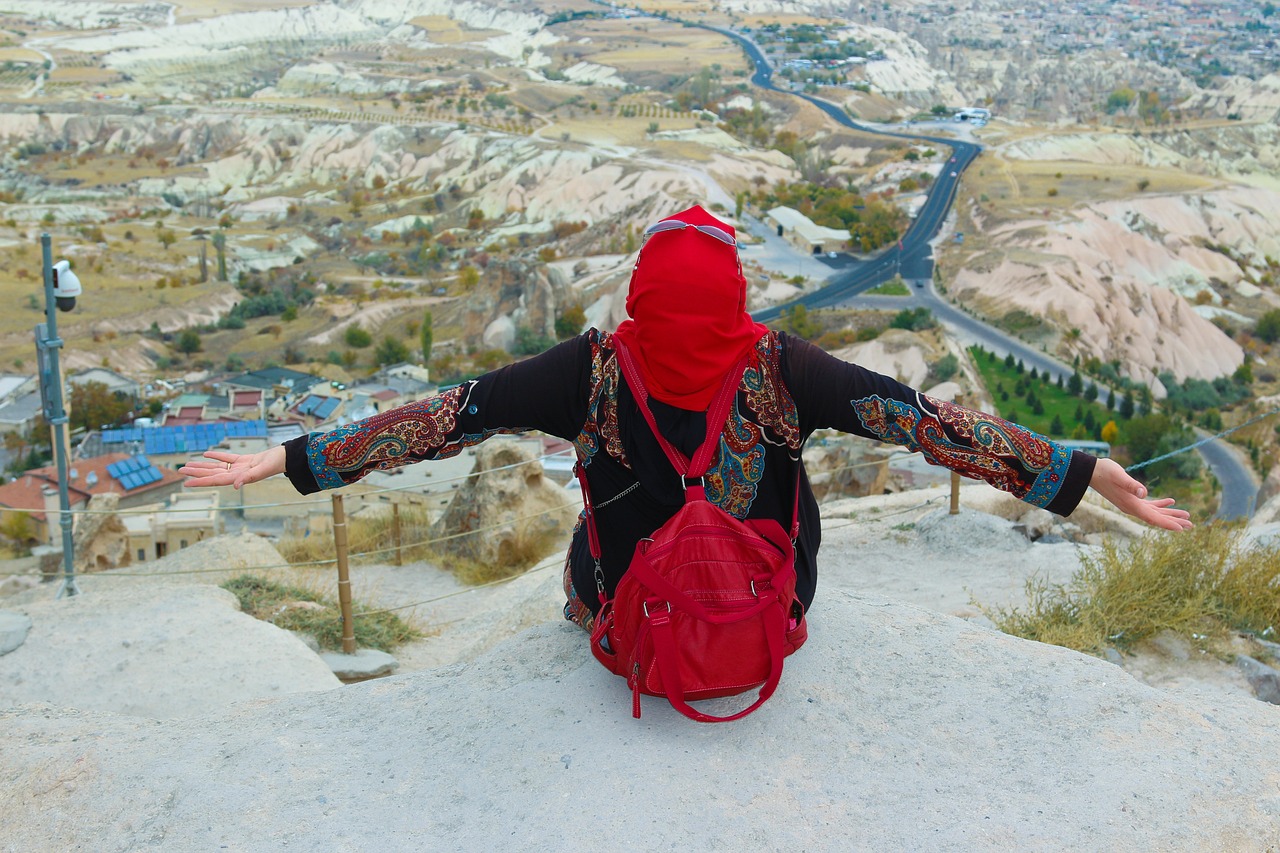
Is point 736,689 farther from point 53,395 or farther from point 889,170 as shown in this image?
point 889,170

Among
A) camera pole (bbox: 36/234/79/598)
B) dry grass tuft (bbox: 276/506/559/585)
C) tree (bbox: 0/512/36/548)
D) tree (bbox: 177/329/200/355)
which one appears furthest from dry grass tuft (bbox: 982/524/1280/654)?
tree (bbox: 177/329/200/355)

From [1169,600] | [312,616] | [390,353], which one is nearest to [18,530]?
[312,616]

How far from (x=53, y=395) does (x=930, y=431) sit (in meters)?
5.15

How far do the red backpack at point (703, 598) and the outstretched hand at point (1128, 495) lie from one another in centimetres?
71

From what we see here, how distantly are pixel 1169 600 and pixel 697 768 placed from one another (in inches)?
98.3

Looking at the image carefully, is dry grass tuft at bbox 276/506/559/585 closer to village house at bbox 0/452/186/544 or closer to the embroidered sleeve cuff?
the embroidered sleeve cuff

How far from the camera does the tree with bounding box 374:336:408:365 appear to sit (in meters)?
30.7

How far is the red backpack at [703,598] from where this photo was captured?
227 centimetres

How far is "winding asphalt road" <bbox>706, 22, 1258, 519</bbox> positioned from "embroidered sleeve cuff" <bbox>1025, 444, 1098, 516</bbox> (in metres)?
16.8

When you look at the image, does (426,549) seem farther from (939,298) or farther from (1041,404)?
(939,298)

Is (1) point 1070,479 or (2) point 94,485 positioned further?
(2) point 94,485

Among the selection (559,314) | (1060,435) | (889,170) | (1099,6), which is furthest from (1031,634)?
(1099,6)

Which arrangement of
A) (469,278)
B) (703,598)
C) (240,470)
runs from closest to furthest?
(703,598)
(240,470)
(469,278)

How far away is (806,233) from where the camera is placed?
39.0 meters
